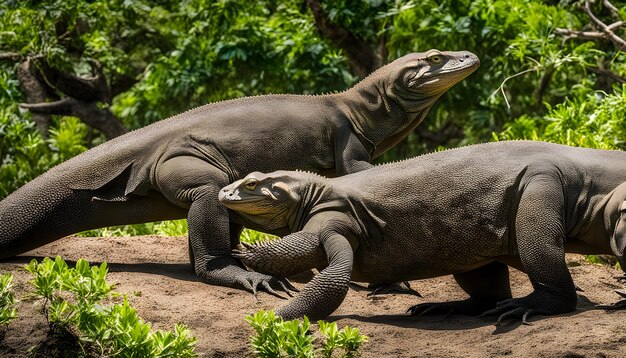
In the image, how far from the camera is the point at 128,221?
8.52 m

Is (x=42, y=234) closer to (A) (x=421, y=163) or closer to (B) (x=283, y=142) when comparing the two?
(B) (x=283, y=142)

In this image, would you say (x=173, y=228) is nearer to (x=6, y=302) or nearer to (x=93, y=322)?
(x=6, y=302)

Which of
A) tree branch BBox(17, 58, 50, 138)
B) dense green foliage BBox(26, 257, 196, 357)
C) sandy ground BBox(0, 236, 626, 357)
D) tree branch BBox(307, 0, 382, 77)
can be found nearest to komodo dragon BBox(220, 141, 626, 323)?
sandy ground BBox(0, 236, 626, 357)

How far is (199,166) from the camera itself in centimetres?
827

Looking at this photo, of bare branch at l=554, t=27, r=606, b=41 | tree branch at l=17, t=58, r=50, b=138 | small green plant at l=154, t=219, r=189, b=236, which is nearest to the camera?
bare branch at l=554, t=27, r=606, b=41

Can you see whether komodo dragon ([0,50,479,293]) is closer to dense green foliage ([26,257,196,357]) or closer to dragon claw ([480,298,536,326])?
dense green foliage ([26,257,196,357])

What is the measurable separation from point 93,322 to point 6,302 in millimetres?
720

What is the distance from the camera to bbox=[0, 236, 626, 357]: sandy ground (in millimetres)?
6172

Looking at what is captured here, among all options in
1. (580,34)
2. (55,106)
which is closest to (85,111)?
(55,106)

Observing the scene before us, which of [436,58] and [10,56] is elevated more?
[436,58]

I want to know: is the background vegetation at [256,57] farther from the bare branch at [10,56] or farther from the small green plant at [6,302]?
the small green plant at [6,302]

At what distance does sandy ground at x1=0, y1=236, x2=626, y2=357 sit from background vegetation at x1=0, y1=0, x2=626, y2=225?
4992 mm

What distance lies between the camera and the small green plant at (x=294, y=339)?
238 inches

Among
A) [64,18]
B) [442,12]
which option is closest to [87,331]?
[64,18]
